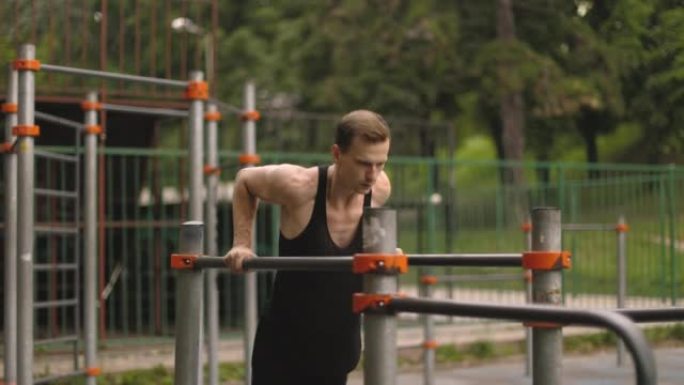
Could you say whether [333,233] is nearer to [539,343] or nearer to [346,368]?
[346,368]

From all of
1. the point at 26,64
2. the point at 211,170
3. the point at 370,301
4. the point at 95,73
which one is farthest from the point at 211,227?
the point at 370,301

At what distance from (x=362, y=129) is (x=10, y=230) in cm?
358

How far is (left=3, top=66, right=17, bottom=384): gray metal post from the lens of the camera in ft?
22.0

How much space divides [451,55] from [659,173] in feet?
24.1

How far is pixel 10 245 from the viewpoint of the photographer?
6.91 metres

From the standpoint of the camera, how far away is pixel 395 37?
20203 mm

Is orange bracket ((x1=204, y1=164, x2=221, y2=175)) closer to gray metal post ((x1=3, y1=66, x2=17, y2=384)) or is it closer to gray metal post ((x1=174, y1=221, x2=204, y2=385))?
gray metal post ((x1=3, y1=66, x2=17, y2=384))

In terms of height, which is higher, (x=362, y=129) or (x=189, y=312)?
(x=362, y=129)

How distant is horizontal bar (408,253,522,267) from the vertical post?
2695mm

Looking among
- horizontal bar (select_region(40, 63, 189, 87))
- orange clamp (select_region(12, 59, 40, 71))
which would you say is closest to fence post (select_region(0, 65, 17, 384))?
horizontal bar (select_region(40, 63, 189, 87))

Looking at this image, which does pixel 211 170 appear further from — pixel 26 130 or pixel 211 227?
pixel 26 130

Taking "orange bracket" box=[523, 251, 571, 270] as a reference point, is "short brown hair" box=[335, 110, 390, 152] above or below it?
above

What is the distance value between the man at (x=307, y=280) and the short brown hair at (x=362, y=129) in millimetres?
172

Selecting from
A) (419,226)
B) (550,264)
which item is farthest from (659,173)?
(550,264)
